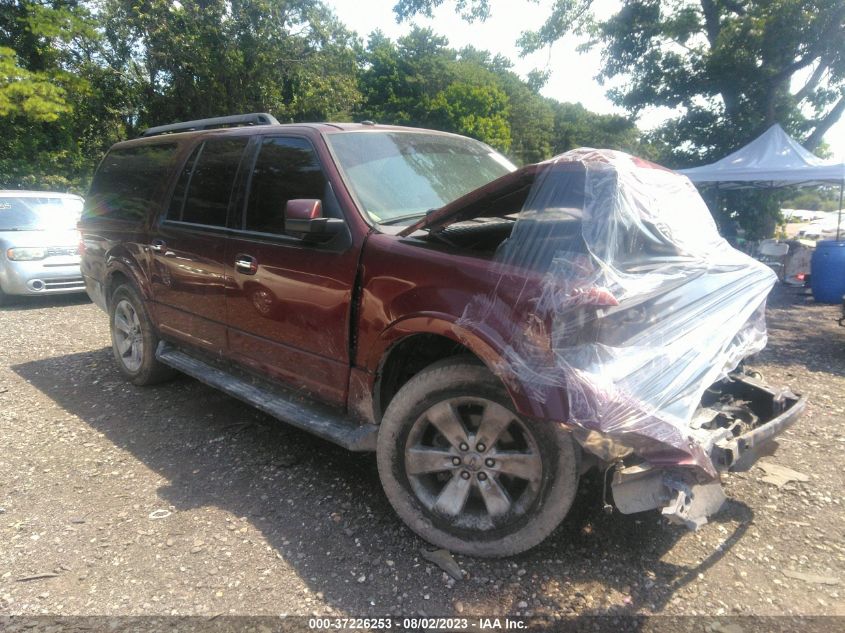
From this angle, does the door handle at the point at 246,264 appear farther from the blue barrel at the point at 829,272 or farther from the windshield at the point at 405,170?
the blue barrel at the point at 829,272

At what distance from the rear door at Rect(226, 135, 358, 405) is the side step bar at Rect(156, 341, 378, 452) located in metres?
0.11

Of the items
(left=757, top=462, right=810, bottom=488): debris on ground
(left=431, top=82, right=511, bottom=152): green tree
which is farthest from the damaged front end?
(left=431, top=82, right=511, bottom=152): green tree

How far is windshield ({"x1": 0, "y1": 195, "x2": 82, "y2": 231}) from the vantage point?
29.7 ft

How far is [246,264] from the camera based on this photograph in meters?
3.52

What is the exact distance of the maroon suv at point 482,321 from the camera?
2.26 meters

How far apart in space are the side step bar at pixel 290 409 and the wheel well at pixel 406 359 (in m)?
0.16

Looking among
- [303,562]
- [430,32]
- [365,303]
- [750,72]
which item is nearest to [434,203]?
[365,303]

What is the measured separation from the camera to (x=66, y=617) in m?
2.38

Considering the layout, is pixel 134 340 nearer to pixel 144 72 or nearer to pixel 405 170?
pixel 405 170

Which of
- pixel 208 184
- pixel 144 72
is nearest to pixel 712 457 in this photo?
pixel 208 184

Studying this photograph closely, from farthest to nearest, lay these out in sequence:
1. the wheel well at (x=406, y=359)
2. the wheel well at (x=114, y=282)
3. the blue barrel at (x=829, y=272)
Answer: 1. the blue barrel at (x=829, y=272)
2. the wheel well at (x=114, y=282)
3. the wheel well at (x=406, y=359)

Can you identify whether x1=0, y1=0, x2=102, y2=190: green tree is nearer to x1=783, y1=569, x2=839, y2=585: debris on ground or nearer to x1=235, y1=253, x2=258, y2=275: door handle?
x1=235, y1=253, x2=258, y2=275: door handle

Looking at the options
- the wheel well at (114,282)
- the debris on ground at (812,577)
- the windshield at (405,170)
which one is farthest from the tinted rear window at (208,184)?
the debris on ground at (812,577)

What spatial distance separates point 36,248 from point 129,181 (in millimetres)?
4898
